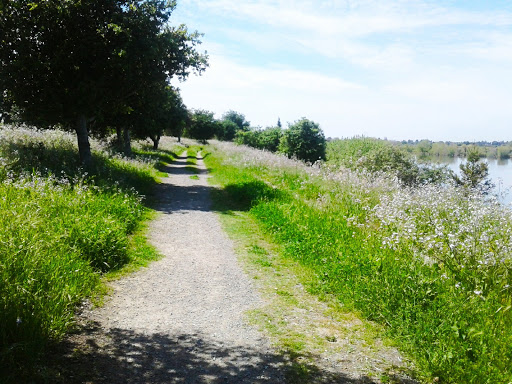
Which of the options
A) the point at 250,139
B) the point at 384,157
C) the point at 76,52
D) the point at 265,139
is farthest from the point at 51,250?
the point at 250,139

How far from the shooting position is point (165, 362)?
12.8 feet

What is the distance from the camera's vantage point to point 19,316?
12.3 ft

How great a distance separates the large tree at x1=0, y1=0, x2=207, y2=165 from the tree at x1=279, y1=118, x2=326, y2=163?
22391 millimetres

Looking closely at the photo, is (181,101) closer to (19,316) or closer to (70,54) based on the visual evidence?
Answer: (70,54)

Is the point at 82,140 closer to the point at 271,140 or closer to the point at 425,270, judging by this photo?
the point at 425,270

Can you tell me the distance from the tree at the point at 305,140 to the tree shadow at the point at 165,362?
3266cm

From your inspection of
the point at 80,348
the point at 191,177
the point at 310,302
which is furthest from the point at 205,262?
the point at 191,177

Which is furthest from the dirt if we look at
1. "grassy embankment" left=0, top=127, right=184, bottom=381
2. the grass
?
"grassy embankment" left=0, top=127, right=184, bottom=381

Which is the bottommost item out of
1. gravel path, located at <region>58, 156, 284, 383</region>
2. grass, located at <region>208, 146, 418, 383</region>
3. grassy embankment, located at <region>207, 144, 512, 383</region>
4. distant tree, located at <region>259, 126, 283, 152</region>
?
gravel path, located at <region>58, 156, 284, 383</region>

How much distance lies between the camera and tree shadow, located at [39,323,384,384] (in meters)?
3.62

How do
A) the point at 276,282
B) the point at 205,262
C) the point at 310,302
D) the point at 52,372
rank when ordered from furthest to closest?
the point at 205,262, the point at 276,282, the point at 310,302, the point at 52,372

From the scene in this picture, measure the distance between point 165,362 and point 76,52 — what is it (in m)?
13.2

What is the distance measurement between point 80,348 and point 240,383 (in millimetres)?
1716

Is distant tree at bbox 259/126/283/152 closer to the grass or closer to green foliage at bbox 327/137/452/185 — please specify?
green foliage at bbox 327/137/452/185
